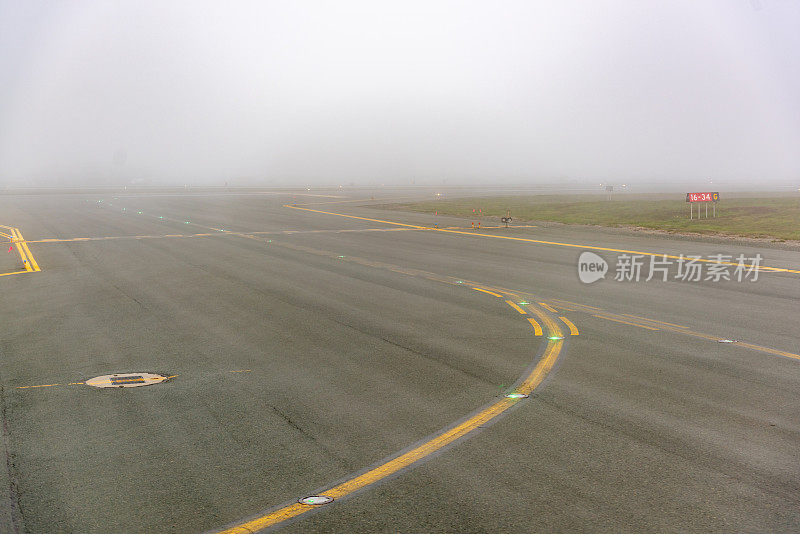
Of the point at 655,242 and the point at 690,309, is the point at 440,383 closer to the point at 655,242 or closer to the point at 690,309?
the point at 690,309

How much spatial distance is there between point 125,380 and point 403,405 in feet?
13.1

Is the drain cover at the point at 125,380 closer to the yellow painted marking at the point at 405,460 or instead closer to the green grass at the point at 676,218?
the yellow painted marking at the point at 405,460

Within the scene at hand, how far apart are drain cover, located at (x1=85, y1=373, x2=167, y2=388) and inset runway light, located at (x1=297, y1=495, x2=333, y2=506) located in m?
4.22

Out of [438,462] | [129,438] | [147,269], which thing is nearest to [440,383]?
[438,462]

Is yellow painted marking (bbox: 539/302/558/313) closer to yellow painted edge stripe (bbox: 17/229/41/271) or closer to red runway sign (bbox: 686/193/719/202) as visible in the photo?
yellow painted edge stripe (bbox: 17/229/41/271)

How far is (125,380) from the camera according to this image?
9031 mm

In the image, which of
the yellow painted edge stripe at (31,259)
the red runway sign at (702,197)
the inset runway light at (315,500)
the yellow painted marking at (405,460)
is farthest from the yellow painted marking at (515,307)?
the red runway sign at (702,197)

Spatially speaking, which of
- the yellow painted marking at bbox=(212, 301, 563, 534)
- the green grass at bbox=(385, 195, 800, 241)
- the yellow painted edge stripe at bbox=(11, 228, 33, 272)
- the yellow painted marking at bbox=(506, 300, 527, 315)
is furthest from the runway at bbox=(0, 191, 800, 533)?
the green grass at bbox=(385, 195, 800, 241)

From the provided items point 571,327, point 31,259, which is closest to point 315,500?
point 571,327

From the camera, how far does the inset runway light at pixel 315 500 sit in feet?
17.8

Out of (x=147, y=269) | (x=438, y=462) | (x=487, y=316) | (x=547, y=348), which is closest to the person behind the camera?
(x=438, y=462)

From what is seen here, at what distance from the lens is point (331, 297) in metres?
15.3

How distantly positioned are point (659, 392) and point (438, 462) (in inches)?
140

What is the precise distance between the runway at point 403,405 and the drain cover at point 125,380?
19 cm
